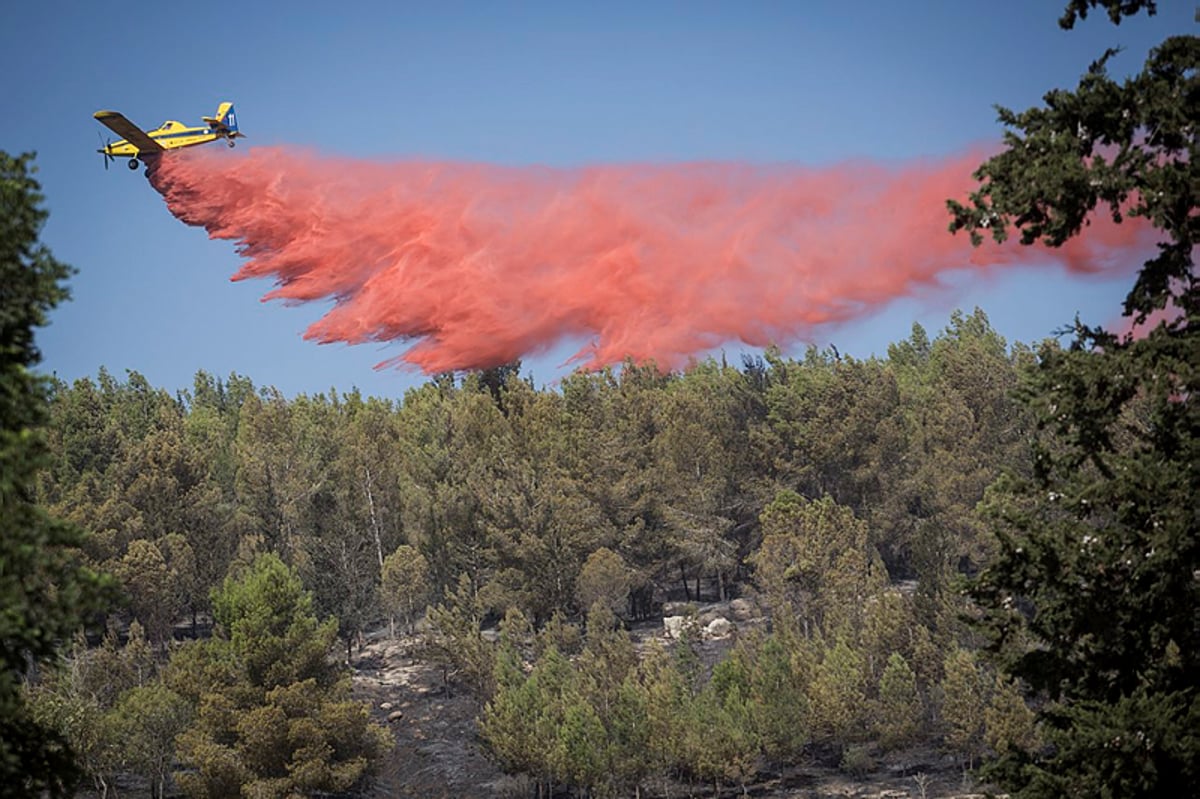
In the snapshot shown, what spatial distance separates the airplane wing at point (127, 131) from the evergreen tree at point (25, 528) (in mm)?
41679

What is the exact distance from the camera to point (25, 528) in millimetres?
11508

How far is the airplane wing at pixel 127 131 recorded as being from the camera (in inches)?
2045

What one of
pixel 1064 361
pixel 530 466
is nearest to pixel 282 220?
pixel 530 466

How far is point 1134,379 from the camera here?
1548 centimetres

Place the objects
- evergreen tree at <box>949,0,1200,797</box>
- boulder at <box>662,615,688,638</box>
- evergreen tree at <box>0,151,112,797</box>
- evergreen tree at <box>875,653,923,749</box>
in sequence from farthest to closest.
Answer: boulder at <box>662,615,688,638</box>, evergreen tree at <box>875,653,923,749</box>, evergreen tree at <box>949,0,1200,797</box>, evergreen tree at <box>0,151,112,797</box>

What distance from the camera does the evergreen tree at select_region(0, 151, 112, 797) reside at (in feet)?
37.2

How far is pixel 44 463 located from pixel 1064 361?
10728mm

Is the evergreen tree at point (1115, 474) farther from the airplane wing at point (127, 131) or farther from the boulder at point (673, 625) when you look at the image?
the boulder at point (673, 625)

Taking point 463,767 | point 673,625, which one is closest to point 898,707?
point 463,767

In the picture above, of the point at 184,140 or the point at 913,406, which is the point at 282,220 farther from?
the point at 913,406

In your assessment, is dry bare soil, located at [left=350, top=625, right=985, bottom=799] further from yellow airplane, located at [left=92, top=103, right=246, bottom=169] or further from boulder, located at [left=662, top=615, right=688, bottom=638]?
yellow airplane, located at [left=92, top=103, right=246, bottom=169]

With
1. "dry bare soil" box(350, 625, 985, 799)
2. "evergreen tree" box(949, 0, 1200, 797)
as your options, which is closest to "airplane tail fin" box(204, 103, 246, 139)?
"dry bare soil" box(350, 625, 985, 799)

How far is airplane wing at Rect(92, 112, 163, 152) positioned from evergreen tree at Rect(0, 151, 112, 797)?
4168 cm

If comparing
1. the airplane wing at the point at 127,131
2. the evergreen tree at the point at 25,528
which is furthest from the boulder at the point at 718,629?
the evergreen tree at the point at 25,528
